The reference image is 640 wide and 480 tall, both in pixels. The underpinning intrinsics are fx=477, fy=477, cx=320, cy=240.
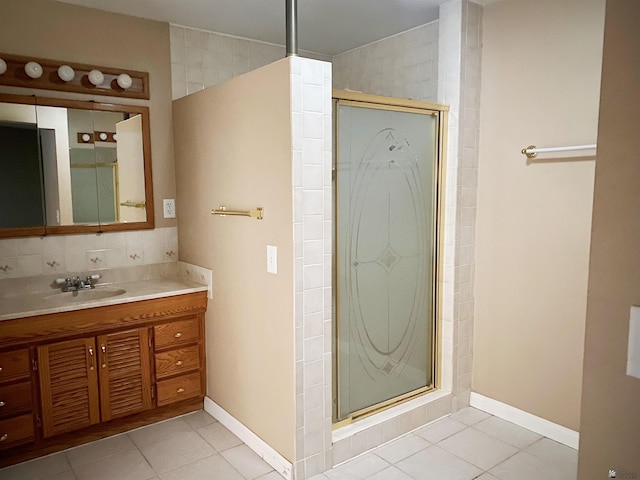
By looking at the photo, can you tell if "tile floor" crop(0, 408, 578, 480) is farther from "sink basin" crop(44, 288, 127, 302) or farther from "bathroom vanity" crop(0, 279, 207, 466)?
"sink basin" crop(44, 288, 127, 302)

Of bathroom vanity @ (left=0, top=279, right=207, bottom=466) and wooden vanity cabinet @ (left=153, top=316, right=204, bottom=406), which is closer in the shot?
bathroom vanity @ (left=0, top=279, right=207, bottom=466)

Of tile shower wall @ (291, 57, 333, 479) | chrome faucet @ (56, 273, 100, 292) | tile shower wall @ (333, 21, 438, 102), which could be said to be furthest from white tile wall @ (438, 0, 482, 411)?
chrome faucet @ (56, 273, 100, 292)

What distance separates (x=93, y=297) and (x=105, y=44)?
1.53 m

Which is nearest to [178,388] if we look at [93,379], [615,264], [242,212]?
[93,379]

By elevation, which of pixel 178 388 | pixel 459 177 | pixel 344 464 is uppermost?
pixel 459 177

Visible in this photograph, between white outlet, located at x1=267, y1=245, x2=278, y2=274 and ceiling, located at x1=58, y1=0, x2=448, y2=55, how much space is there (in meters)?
1.49

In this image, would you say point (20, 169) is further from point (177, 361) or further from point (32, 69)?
point (177, 361)

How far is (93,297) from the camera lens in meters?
2.86

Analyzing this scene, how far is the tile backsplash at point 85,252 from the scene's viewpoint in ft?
8.93

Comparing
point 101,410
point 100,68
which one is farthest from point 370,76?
point 101,410

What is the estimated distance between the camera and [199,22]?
3100mm

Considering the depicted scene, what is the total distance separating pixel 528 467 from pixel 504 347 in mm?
700

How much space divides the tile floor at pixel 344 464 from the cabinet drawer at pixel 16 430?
0.16 meters

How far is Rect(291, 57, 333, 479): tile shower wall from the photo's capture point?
2182 millimetres
